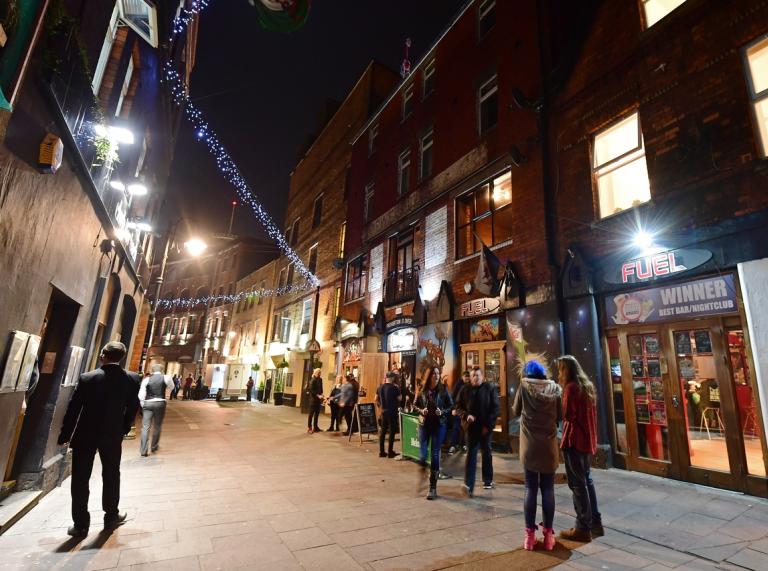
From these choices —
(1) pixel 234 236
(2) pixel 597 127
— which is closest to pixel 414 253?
(2) pixel 597 127

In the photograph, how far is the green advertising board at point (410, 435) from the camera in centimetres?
753

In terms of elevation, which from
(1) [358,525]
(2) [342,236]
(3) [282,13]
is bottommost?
(1) [358,525]

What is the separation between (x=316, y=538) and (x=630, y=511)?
3.78 metres

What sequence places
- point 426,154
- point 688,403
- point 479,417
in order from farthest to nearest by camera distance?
point 426,154
point 688,403
point 479,417

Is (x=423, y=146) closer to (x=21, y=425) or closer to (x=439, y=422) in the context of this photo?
(x=439, y=422)

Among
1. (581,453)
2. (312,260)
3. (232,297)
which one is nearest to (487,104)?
(581,453)

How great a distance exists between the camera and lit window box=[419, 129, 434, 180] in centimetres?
1416

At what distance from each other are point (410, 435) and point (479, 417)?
7.32 ft

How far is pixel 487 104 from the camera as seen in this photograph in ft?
38.3

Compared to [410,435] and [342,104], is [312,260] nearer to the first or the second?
[342,104]

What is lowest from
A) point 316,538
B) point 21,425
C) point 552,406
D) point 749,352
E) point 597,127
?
point 316,538

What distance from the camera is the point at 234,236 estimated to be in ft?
122

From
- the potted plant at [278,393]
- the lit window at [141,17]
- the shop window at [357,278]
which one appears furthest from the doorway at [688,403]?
the potted plant at [278,393]

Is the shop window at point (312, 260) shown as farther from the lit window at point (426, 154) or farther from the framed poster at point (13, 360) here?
the framed poster at point (13, 360)
